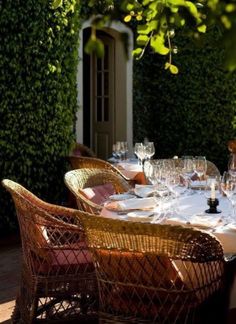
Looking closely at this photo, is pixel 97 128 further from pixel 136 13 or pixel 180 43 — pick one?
pixel 136 13

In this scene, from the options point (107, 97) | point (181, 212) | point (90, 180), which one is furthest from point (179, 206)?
point (107, 97)

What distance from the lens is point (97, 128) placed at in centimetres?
953

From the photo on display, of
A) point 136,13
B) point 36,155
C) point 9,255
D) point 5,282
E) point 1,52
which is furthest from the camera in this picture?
point 36,155

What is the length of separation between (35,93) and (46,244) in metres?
2.98

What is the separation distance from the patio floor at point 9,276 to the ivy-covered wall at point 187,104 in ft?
13.9

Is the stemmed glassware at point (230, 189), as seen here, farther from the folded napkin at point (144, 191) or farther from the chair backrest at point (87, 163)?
the chair backrest at point (87, 163)

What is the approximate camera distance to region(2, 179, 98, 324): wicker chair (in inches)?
123

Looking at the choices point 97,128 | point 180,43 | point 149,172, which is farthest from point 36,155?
point 180,43

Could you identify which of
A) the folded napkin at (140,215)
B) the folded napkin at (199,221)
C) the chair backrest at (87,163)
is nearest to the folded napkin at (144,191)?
the folded napkin at (140,215)

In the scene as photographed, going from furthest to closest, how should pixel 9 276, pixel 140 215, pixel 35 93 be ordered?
pixel 35 93
pixel 9 276
pixel 140 215

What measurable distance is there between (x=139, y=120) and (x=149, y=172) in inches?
222

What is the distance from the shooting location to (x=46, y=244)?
10.4 ft

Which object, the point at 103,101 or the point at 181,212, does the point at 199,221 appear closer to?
the point at 181,212

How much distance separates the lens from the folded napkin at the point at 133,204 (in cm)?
323
